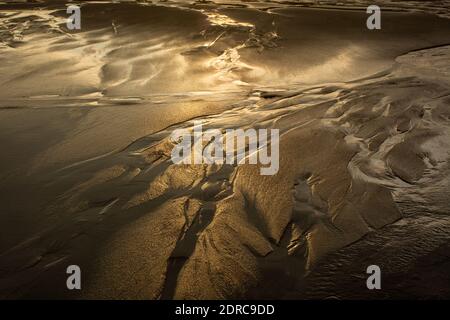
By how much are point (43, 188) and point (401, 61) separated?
4.55m

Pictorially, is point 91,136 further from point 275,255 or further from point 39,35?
point 39,35

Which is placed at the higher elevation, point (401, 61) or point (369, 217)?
point (401, 61)

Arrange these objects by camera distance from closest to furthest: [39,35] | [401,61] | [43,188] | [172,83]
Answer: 1. [43,188]
2. [172,83]
3. [401,61]
4. [39,35]

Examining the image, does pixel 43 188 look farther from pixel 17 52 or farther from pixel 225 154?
pixel 17 52

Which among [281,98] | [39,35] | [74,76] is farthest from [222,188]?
[39,35]

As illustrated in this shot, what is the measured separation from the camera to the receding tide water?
80.0 inches

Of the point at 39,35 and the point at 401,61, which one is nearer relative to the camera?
the point at 401,61

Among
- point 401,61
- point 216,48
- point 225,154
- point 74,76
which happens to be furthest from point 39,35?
point 401,61

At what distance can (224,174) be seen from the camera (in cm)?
281

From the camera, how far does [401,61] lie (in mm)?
5145

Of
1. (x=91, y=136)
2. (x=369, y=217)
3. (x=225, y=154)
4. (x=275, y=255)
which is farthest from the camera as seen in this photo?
(x=91, y=136)

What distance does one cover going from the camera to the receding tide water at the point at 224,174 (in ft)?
6.66

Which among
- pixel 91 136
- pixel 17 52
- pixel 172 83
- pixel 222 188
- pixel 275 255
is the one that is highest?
pixel 17 52

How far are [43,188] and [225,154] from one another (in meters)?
1.31
